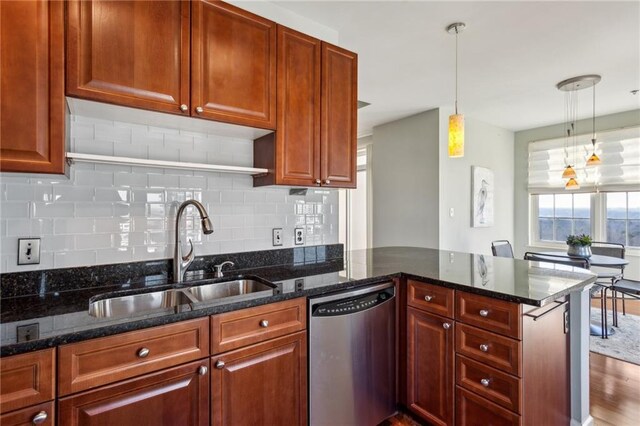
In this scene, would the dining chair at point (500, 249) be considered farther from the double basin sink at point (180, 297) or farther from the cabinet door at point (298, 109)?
the double basin sink at point (180, 297)

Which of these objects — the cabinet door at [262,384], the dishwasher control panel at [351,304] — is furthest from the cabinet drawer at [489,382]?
the cabinet door at [262,384]

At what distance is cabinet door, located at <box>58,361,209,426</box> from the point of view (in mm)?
1022

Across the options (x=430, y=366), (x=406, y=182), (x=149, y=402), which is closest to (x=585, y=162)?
(x=406, y=182)

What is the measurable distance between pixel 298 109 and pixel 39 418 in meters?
1.72

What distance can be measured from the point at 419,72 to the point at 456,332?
2.58 metres

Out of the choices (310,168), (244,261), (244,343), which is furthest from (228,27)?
(244,343)

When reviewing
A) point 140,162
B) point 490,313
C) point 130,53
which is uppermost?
point 130,53

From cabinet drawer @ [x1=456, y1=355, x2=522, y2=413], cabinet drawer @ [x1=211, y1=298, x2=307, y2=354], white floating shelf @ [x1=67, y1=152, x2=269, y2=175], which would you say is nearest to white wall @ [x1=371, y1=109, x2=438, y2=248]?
cabinet drawer @ [x1=456, y1=355, x2=522, y2=413]

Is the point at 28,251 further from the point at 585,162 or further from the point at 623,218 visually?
the point at 623,218

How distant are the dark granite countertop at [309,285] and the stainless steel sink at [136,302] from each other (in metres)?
0.04

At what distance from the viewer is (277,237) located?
2164 mm

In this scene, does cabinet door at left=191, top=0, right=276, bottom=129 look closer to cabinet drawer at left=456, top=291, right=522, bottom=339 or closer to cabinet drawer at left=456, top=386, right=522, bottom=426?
cabinet drawer at left=456, top=291, right=522, bottom=339

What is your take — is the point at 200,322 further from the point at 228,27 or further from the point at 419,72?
the point at 419,72

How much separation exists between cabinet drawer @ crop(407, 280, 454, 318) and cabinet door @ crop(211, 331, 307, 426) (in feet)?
2.31
